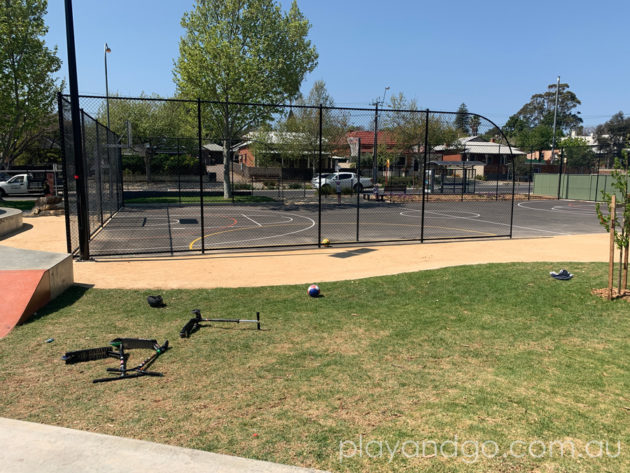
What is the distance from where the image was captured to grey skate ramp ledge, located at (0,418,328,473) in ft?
9.66

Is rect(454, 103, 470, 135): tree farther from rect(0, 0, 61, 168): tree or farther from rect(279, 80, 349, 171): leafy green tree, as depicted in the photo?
rect(0, 0, 61, 168): tree

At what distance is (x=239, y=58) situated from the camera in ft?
80.5

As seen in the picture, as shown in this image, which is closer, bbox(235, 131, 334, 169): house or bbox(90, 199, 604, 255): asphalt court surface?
bbox(90, 199, 604, 255): asphalt court surface

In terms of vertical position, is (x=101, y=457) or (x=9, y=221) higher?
(x=9, y=221)

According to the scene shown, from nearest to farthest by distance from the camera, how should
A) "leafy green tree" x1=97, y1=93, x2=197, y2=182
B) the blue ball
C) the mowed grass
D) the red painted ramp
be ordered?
the mowed grass → the red painted ramp → the blue ball → "leafy green tree" x1=97, y1=93, x2=197, y2=182

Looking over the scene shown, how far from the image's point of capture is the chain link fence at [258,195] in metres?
13.5

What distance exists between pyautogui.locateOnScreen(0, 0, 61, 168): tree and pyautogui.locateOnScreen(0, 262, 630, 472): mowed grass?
2205 cm

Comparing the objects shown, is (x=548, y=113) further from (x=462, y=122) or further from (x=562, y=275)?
(x=562, y=275)

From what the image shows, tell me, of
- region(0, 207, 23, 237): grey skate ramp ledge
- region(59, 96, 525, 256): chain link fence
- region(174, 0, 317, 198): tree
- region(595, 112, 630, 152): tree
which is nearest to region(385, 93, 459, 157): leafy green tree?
region(59, 96, 525, 256): chain link fence

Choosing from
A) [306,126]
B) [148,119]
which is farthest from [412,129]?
[148,119]

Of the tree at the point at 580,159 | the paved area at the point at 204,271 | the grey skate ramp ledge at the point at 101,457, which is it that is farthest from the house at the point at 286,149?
the grey skate ramp ledge at the point at 101,457

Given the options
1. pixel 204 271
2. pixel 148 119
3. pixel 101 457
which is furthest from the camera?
pixel 148 119

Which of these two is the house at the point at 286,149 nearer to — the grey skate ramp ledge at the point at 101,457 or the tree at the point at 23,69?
the tree at the point at 23,69

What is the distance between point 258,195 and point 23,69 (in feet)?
51.7
